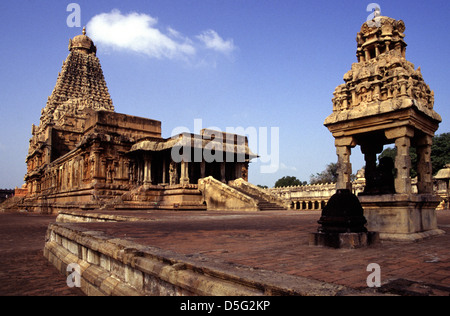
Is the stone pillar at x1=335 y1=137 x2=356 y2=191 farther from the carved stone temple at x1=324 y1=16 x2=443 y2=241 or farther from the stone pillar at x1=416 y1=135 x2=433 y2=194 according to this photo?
the stone pillar at x1=416 y1=135 x2=433 y2=194

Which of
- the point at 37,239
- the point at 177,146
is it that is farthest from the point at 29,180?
the point at 37,239

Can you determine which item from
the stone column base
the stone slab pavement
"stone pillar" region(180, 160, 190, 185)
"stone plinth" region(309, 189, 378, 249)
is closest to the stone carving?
"stone plinth" region(309, 189, 378, 249)

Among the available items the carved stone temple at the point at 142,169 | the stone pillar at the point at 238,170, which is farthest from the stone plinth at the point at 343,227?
the stone pillar at the point at 238,170

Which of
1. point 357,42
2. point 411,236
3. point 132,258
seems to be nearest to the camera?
point 132,258

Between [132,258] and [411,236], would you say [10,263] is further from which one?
[411,236]

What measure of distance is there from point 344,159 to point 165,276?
16.1 ft

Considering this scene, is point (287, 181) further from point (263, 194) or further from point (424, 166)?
point (424, 166)

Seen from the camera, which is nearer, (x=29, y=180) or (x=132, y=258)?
(x=132, y=258)

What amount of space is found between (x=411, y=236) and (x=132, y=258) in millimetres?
4470

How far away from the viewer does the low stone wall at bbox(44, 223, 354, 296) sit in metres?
2.54

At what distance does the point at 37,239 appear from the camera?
11.0m

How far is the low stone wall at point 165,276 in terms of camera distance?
2.54m

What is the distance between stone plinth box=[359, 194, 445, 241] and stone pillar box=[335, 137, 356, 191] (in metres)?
0.60

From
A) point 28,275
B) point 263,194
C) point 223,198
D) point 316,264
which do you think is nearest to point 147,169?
point 223,198
